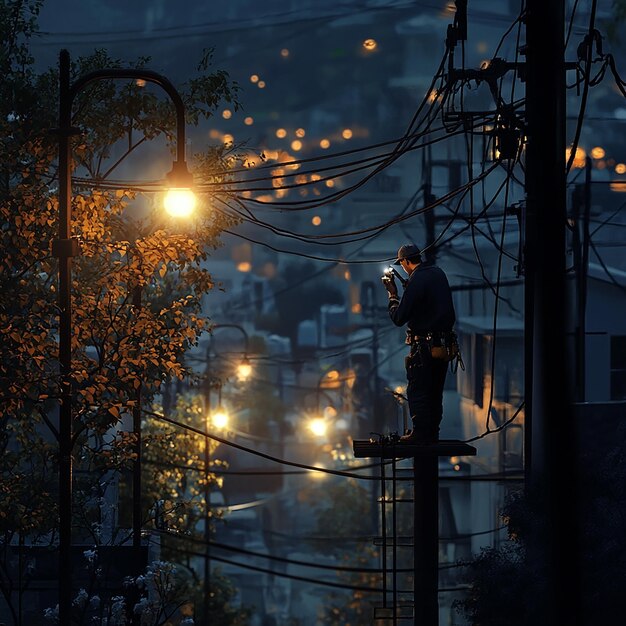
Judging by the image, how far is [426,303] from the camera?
1245 cm

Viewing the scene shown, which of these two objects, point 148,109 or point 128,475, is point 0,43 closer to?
point 148,109

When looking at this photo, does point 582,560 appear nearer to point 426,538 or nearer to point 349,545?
point 426,538

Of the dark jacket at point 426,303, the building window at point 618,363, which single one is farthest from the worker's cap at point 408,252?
the building window at point 618,363

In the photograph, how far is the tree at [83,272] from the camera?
13.4 meters

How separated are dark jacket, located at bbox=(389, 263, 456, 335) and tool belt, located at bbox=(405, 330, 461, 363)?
6 cm

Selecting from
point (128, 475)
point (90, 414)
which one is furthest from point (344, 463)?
point (90, 414)

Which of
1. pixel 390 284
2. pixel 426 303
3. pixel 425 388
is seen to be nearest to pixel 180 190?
pixel 390 284

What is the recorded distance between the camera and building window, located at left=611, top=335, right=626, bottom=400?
27.3 m

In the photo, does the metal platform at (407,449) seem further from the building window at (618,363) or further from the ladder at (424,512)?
the building window at (618,363)

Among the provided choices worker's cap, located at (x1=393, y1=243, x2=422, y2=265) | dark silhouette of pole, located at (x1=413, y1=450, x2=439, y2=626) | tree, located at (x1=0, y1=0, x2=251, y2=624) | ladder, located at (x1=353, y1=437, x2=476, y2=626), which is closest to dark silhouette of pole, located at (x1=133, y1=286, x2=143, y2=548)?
tree, located at (x1=0, y1=0, x2=251, y2=624)

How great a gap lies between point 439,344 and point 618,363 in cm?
1619

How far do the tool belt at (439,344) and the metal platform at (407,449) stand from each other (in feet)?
3.15

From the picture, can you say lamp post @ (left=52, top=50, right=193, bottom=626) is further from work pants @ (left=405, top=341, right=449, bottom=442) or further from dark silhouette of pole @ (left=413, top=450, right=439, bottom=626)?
dark silhouette of pole @ (left=413, top=450, right=439, bottom=626)

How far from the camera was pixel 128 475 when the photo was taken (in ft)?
99.5
